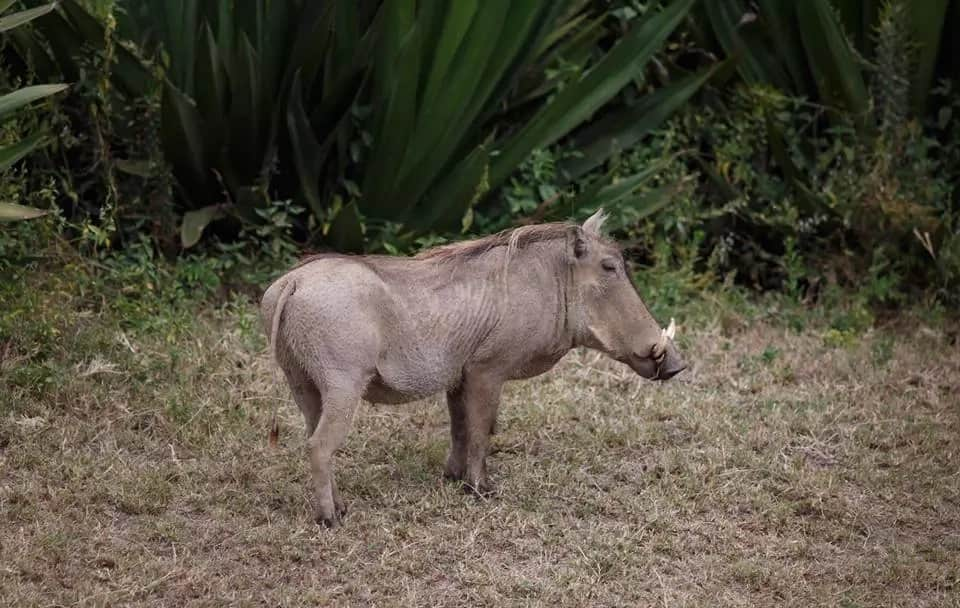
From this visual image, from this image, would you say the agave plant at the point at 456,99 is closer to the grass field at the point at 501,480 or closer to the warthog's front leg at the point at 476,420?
the grass field at the point at 501,480

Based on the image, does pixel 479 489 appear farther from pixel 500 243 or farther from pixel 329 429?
pixel 500 243

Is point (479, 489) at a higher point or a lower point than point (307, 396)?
lower

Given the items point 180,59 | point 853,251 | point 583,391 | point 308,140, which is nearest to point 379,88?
point 308,140

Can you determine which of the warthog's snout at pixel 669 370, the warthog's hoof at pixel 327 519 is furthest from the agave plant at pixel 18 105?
the warthog's snout at pixel 669 370

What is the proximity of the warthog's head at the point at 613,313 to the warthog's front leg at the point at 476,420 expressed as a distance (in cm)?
45

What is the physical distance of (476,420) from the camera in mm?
5773

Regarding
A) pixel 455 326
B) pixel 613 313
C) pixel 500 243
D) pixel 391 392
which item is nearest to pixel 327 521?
pixel 391 392

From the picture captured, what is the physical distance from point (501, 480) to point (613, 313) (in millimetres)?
791

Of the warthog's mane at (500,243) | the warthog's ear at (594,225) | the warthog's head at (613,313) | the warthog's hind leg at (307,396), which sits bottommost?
the warthog's hind leg at (307,396)

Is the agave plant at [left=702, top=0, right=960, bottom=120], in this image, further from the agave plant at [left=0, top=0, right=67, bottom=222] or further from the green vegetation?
the agave plant at [left=0, top=0, right=67, bottom=222]

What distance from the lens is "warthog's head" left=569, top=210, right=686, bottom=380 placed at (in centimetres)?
592

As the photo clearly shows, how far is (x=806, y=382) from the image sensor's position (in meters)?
7.25

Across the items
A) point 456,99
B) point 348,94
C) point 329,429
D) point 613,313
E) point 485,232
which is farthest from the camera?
point 485,232

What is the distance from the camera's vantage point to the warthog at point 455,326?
5.35 meters
